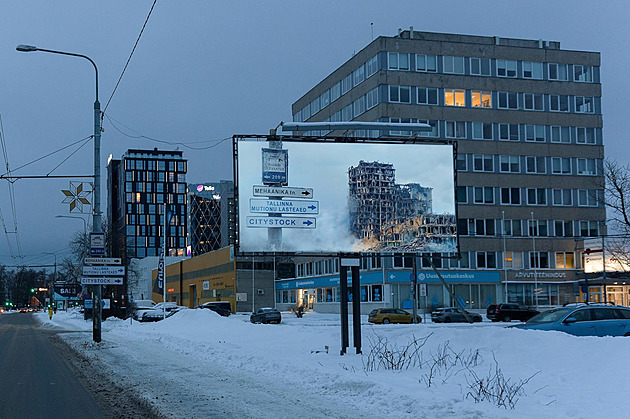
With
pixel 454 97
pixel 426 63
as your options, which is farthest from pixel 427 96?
pixel 426 63

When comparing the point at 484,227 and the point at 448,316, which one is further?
the point at 484,227

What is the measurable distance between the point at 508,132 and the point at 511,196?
20.6ft

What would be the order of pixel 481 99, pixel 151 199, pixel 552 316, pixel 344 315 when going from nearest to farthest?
pixel 344 315
pixel 552 316
pixel 481 99
pixel 151 199

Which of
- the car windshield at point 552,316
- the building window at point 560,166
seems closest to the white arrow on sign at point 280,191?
the car windshield at point 552,316

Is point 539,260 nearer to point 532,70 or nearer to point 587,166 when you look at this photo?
point 587,166

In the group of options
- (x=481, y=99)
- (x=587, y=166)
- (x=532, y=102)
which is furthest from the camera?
(x=587, y=166)

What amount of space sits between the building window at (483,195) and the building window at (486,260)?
4.99 m

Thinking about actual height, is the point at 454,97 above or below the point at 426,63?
below

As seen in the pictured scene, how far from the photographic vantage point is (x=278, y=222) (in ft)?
63.8

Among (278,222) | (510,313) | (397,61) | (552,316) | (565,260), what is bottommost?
(510,313)

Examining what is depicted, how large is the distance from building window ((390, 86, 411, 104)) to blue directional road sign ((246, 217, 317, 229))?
47.3m

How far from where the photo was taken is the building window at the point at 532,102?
7038 centimetres

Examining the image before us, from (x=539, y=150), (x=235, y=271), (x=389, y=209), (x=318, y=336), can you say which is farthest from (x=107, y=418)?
(x=235, y=271)

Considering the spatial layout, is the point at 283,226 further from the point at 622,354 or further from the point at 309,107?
the point at 309,107
